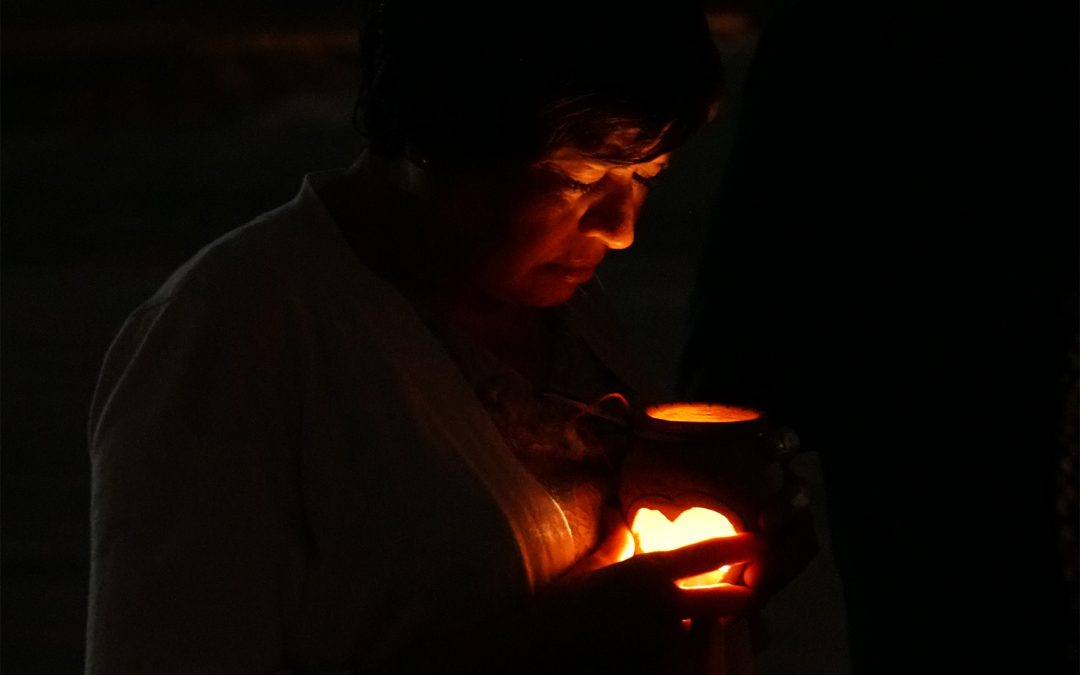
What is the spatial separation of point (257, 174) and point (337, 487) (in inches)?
477

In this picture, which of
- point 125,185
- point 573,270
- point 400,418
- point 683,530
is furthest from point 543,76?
point 125,185

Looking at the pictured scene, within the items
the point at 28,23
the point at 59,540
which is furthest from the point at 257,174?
the point at 28,23

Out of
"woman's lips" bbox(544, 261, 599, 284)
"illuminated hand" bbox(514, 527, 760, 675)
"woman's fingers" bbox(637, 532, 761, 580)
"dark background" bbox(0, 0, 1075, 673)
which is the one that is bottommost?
"illuminated hand" bbox(514, 527, 760, 675)

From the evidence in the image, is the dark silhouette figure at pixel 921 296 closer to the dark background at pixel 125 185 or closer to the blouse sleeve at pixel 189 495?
the dark background at pixel 125 185

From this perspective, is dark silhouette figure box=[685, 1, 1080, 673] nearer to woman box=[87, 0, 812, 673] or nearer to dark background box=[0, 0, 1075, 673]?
dark background box=[0, 0, 1075, 673]

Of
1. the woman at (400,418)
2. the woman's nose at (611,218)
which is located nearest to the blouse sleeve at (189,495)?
the woman at (400,418)

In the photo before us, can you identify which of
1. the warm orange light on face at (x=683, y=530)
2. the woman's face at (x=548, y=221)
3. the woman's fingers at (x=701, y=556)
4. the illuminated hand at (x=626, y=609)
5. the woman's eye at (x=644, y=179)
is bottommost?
the illuminated hand at (x=626, y=609)

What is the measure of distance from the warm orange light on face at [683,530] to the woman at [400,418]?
4cm

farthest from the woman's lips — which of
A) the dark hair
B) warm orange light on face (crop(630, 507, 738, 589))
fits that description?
warm orange light on face (crop(630, 507, 738, 589))

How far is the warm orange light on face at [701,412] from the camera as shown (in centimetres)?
138

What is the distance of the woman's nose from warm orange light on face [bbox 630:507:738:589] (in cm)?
→ 28

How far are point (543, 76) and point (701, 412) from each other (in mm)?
403

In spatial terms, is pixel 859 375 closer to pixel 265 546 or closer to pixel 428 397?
pixel 428 397

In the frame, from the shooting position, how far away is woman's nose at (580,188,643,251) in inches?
52.9
